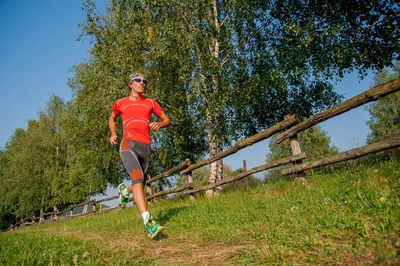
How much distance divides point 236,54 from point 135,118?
8.59 metres

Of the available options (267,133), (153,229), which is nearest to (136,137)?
(153,229)

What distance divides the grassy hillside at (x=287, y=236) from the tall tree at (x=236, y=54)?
264 inches

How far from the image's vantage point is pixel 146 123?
5664 millimetres

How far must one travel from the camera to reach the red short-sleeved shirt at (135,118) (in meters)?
5.51

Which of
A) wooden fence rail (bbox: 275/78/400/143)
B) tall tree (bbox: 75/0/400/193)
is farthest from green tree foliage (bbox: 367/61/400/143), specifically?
wooden fence rail (bbox: 275/78/400/143)

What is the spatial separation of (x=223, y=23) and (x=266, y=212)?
414 inches

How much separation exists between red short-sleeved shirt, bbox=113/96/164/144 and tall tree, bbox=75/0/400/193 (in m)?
5.96

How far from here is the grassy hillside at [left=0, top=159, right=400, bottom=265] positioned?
2.77 m

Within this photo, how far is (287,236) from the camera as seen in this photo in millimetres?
3465

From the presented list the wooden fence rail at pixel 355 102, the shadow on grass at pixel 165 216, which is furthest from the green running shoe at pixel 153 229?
the wooden fence rail at pixel 355 102

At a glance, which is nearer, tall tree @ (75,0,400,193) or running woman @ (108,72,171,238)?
running woman @ (108,72,171,238)

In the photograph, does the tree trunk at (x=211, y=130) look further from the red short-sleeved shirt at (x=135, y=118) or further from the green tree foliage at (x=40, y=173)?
the green tree foliage at (x=40, y=173)

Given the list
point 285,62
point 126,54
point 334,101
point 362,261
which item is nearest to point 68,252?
point 362,261

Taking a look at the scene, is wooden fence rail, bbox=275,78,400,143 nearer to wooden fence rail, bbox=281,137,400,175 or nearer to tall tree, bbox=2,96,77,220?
wooden fence rail, bbox=281,137,400,175
